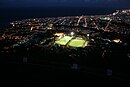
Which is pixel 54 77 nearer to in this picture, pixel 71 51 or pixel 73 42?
pixel 71 51

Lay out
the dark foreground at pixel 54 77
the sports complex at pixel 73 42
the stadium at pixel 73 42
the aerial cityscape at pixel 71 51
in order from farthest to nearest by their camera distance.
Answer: the stadium at pixel 73 42 < the sports complex at pixel 73 42 < the aerial cityscape at pixel 71 51 < the dark foreground at pixel 54 77

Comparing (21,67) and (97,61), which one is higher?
(21,67)

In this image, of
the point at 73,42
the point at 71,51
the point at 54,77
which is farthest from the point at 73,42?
the point at 54,77

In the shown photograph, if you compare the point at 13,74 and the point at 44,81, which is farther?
the point at 13,74

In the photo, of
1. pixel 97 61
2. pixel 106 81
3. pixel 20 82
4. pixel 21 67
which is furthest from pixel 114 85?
pixel 97 61

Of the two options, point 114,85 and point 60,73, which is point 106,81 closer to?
point 114,85

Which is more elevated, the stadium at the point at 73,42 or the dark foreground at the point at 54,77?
the dark foreground at the point at 54,77

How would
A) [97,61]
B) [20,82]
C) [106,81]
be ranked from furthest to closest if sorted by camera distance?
[97,61] < [106,81] < [20,82]

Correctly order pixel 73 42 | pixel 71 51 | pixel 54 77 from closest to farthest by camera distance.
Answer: pixel 54 77 → pixel 71 51 → pixel 73 42

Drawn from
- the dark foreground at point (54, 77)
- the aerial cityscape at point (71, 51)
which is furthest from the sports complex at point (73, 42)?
the dark foreground at point (54, 77)

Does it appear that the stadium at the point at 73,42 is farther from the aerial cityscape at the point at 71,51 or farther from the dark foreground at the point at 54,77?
the dark foreground at the point at 54,77

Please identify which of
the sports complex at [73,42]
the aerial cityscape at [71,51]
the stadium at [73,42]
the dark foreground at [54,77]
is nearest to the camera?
the dark foreground at [54,77]
